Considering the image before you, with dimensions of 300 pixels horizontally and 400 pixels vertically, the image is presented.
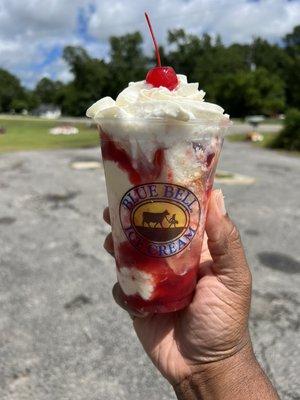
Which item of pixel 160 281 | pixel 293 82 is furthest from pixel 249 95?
pixel 160 281

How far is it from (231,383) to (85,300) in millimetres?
2603

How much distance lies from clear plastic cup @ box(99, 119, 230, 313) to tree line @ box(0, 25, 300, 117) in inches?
1894

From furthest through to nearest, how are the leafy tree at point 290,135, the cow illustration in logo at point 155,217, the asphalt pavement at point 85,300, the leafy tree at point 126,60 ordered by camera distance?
the leafy tree at point 126,60 → the leafy tree at point 290,135 → the asphalt pavement at point 85,300 → the cow illustration in logo at point 155,217

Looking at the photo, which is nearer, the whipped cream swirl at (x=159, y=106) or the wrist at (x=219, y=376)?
the whipped cream swirl at (x=159, y=106)

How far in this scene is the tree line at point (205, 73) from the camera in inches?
2141

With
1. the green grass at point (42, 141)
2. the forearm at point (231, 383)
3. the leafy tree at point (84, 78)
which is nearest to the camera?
the forearm at point (231, 383)

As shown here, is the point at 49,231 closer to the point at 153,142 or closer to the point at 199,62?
the point at 153,142

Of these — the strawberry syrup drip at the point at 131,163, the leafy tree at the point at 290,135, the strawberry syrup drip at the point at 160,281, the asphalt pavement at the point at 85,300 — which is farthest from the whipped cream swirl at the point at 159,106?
the leafy tree at the point at 290,135

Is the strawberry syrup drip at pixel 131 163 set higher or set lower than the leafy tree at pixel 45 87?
higher

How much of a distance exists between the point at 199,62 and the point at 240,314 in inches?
2574

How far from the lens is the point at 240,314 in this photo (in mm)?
1957

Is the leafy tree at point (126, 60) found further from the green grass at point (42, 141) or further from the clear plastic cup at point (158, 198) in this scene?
the clear plastic cup at point (158, 198)

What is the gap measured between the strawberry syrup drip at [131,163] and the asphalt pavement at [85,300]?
2.00 metres

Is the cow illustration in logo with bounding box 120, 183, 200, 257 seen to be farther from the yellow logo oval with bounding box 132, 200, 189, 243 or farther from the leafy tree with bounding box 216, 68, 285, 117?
the leafy tree with bounding box 216, 68, 285, 117
